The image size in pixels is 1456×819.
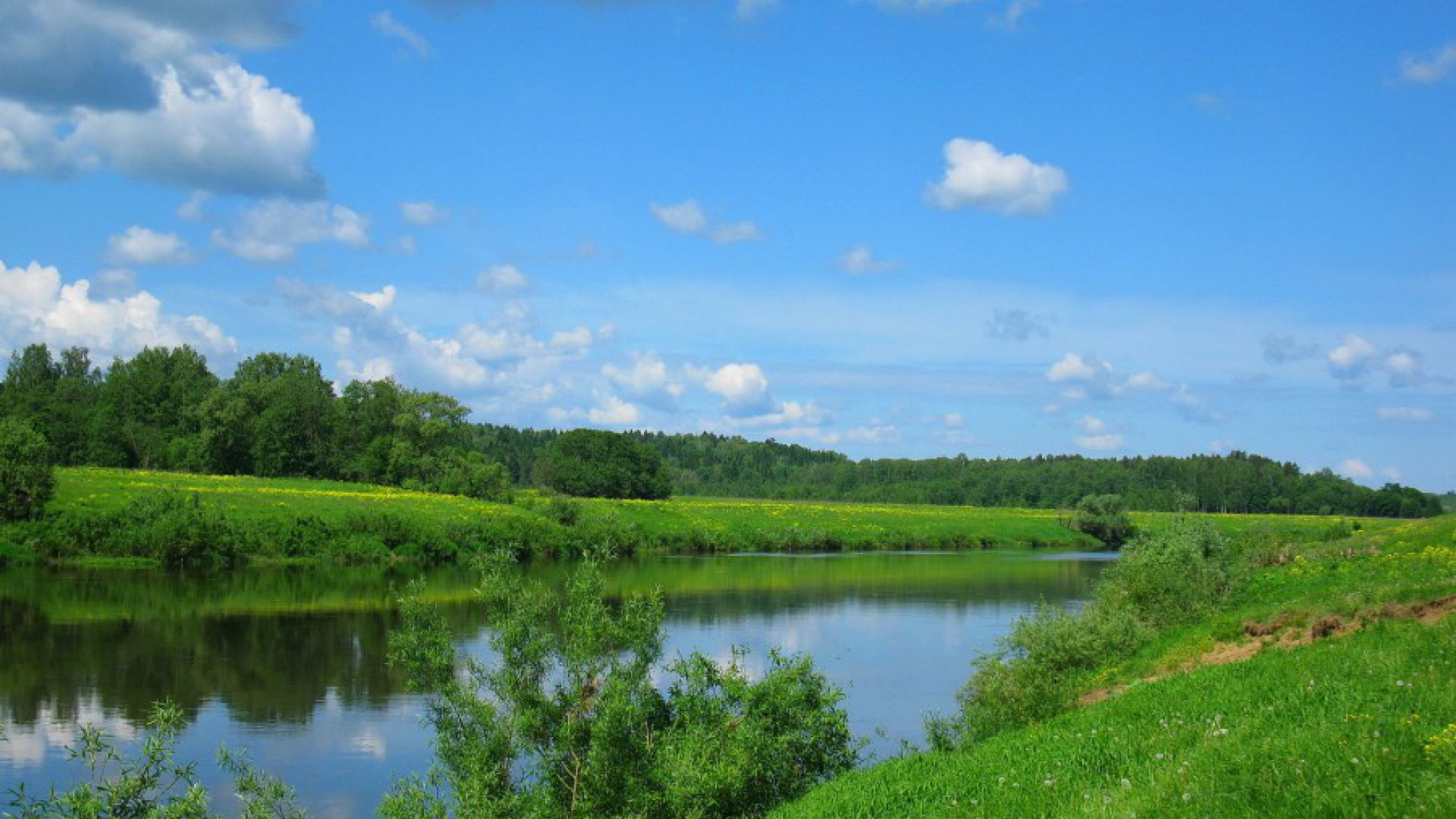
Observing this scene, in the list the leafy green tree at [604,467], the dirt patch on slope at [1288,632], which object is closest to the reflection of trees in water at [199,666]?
the dirt patch on slope at [1288,632]

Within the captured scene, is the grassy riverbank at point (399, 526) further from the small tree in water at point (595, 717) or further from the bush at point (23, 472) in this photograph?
the small tree in water at point (595, 717)

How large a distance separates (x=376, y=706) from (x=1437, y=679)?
74.0 feet

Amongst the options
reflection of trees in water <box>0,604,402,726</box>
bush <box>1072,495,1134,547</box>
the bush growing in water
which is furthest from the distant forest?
the bush growing in water

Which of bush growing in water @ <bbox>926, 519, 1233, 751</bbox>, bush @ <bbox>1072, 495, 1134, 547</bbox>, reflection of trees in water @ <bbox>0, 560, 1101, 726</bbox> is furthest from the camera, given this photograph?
bush @ <bbox>1072, 495, 1134, 547</bbox>

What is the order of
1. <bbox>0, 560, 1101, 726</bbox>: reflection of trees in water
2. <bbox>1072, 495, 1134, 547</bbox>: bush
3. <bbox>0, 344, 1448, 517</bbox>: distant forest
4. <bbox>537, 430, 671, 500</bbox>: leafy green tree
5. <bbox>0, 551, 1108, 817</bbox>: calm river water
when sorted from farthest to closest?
<bbox>1072, 495, 1134, 547</bbox>: bush < <bbox>537, 430, 671, 500</bbox>: leafy green tree < <bbox>0, 344, 1448, 517</bbox>: distant forest < <bbox>0, 560, 1101, 726</bbox>: reflection of trees in water < <bbox>0, 551, 1108, 817</bbox>: calm river water

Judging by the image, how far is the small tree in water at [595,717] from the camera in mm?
15398

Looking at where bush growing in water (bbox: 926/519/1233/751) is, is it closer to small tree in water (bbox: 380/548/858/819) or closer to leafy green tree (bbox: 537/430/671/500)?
small tree in water (bbox: 380/548/858/819)

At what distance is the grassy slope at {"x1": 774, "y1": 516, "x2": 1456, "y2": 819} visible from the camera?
8.03m

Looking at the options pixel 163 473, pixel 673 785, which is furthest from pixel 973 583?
pixel 163 473

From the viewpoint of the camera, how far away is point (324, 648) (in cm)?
3412

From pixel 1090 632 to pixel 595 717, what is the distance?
34.3 feet

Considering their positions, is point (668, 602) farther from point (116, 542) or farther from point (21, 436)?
point (21, 436)

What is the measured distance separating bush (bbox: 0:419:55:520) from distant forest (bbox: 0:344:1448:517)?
15.6m

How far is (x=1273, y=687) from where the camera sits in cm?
1230
